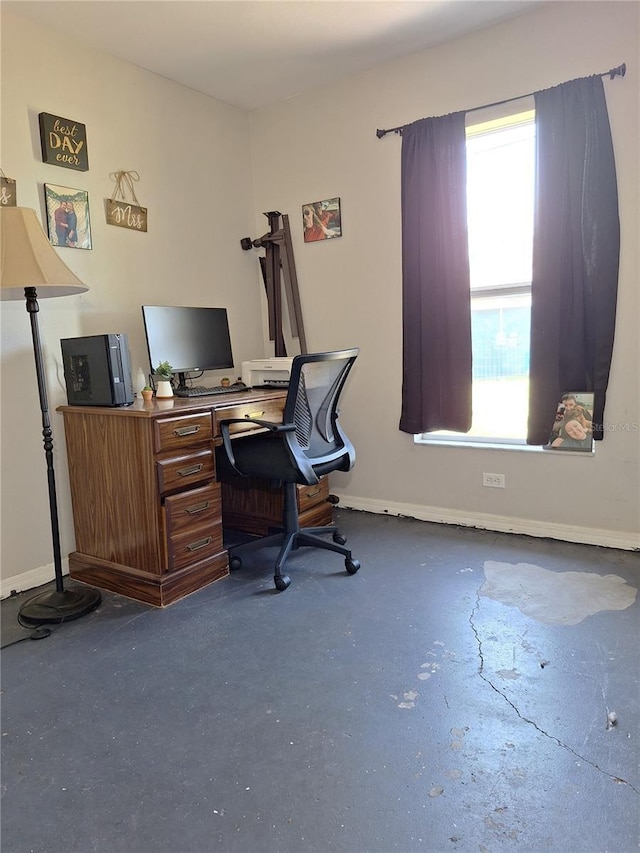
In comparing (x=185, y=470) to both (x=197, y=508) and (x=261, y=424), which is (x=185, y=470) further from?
(x=261, y=424)

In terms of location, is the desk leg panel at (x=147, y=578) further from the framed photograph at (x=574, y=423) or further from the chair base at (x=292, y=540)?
the framed photograph at (x=574, y=423)

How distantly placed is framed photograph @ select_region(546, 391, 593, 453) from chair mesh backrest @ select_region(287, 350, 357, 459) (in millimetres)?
1136

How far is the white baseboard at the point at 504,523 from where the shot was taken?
8.91 feet

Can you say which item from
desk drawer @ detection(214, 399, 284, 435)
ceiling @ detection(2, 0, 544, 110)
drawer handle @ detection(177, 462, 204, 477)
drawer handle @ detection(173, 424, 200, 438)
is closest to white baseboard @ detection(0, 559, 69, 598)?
drawer handle @ detection(177, 462, 204, 477)

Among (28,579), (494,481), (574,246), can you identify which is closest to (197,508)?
(28,579)

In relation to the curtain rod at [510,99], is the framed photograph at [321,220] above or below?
below

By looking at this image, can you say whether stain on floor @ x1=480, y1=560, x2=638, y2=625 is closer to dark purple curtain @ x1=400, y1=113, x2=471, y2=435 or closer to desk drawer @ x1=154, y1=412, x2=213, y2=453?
dark purple curtain @ x1=400, y1=113, x2=471, y2=435

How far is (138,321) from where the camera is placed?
118 inches

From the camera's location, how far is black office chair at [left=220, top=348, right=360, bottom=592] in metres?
2.40

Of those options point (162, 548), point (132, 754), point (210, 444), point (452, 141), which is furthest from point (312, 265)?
point (132, 754)

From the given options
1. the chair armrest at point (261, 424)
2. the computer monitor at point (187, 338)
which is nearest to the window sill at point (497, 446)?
the chair armrest at point (261, 424)

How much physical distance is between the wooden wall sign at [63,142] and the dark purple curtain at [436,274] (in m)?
1.69

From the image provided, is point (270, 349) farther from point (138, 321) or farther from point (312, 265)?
point (138, 321)

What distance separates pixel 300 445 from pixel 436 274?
1301 mm
